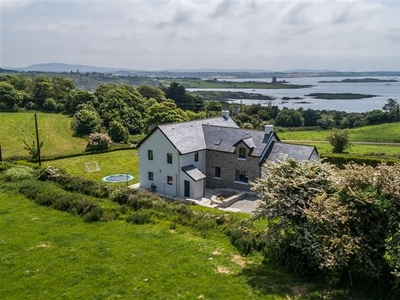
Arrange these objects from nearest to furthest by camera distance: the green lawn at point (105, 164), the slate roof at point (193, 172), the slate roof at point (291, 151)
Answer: the slate roof at point (291, 151)
the slate roof at point (193, 172)
the green lawn at point (105, 164)

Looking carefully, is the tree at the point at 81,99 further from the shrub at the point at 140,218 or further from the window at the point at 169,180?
the shrub at the point at 140,218

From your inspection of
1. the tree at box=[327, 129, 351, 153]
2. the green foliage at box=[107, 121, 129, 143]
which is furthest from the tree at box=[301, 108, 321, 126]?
the green foliage at box=[107, 121, 129, 143]

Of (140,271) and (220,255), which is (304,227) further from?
(140,271)

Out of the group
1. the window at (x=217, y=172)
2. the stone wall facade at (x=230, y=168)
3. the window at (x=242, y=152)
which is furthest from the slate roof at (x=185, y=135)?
the window at (x=242, y=152)

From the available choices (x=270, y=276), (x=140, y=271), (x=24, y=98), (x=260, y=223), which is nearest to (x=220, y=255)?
(x=270, y=276)

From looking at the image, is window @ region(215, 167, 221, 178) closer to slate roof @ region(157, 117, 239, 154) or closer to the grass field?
slate roof @ region(157, 117, 239, 154)

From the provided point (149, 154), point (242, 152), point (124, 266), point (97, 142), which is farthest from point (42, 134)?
point (124, 266)

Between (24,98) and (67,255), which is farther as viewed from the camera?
(24,98)
